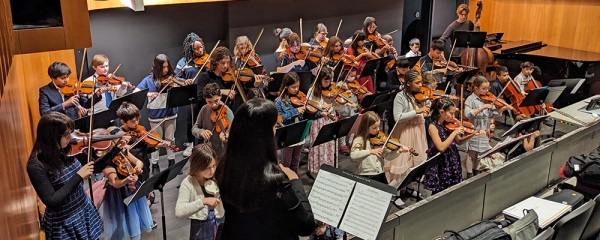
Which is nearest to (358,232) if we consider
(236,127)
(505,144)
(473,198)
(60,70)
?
(236,127)

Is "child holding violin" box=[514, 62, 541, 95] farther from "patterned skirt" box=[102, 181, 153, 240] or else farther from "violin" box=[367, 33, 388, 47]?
"patterned skirt" box=[102, 181, 153, 240]

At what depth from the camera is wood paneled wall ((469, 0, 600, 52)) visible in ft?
30.9

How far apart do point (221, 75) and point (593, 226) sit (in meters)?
3.64

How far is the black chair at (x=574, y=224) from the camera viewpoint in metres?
3.52

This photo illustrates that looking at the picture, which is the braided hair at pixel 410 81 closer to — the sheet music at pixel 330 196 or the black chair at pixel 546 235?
the black chair at pixel 546 235

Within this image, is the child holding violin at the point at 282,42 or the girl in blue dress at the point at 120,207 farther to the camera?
the child holding violin at the point at 282,42

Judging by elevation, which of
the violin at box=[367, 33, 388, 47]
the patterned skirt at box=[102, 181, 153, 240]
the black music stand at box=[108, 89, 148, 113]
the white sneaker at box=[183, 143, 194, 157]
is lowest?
the white sneaker at box=[183, 143, 194, 157]

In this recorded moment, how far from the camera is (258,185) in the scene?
240 centimetres

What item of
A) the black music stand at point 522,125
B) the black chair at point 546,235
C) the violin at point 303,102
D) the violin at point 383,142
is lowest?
the black chair at point 546,235

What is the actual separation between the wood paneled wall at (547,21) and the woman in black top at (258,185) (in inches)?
343

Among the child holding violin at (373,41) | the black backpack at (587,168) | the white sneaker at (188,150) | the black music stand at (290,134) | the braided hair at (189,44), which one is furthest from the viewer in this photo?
the child holding violin at (373,41)

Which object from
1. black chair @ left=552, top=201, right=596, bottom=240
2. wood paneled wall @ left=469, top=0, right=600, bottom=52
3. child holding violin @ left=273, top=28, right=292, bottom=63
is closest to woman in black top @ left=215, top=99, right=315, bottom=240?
black chair @ left=552, top=201, right=596, bottom=240

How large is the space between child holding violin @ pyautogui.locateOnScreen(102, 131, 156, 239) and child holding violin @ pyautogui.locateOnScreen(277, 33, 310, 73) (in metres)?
3.07

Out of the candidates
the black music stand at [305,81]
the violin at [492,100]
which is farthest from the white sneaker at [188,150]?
the violin at [492,100]
